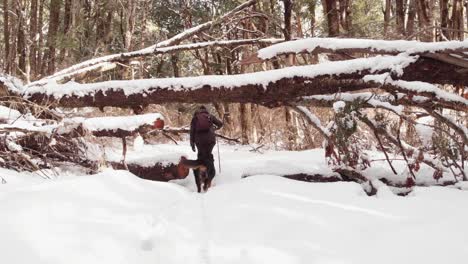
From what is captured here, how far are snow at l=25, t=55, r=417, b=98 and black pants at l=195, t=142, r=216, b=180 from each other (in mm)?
1726

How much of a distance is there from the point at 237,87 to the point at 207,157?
2055mm

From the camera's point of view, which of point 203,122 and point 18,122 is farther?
point 203,122

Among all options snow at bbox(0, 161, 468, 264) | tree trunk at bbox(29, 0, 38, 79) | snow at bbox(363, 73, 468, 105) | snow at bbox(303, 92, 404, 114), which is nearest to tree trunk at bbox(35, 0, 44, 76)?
tree trunk at bbox(29, 0, 38, 79)

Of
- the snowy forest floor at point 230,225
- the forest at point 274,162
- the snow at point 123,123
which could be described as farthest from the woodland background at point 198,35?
the snowy forest floor at point 230,225

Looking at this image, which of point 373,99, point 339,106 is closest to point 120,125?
point 339,106

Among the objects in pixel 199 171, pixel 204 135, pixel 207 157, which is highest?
pixel 204 135

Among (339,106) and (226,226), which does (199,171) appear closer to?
(339,106)

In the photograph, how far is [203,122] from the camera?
304 inches

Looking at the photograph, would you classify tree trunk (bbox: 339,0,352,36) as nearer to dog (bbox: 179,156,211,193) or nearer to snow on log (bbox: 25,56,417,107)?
dog (bbox: 179,156,211,193)

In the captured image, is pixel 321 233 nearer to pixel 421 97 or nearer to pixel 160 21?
pixel 421 97

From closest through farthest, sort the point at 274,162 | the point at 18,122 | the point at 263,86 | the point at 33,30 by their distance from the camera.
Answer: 1. the point at 263,86
2. the point at 18,122
3. the point at 274,162
4. the point at 33,30

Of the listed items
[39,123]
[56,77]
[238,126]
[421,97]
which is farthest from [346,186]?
[238,126]

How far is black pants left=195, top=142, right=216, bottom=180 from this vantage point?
300 inches

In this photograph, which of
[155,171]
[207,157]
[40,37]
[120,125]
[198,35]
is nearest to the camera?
[120,125]
